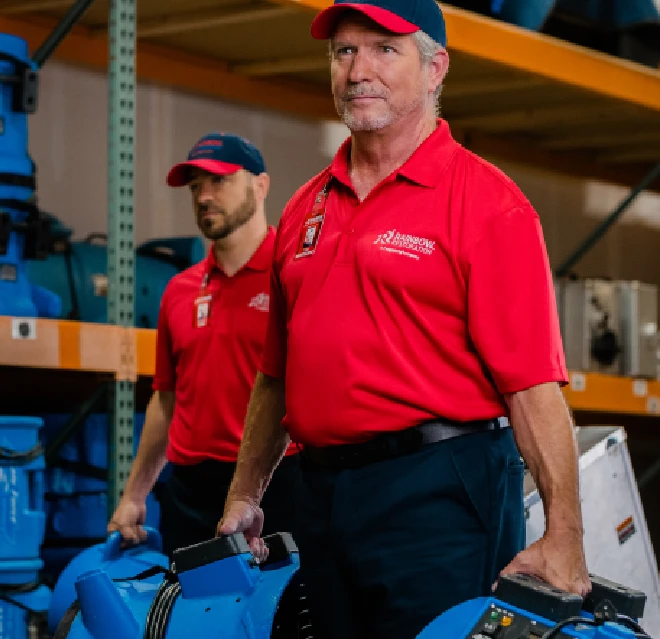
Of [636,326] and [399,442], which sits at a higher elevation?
[399,442]

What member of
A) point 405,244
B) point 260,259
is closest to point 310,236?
point 405,244

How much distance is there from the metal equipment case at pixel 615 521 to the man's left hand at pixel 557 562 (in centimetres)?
139

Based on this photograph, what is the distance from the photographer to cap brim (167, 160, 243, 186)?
388 centimetres

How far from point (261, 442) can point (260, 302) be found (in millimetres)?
1238

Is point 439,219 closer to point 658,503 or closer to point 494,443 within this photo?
point 494,443

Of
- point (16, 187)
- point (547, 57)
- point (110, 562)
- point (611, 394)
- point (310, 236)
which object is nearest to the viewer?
point (310, 236)

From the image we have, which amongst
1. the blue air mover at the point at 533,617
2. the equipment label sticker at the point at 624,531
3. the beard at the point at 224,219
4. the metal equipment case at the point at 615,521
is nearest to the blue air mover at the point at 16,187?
the beard at the point at 224,219

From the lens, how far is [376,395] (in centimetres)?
213

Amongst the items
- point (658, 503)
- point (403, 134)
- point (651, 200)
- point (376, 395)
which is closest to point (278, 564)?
point (376, 395)

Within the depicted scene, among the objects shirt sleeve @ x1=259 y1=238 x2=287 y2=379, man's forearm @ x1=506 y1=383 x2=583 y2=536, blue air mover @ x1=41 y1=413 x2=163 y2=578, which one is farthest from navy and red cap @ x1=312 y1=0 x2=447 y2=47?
blue air mover @ x1=41 y1=413 x2=163 y2=578

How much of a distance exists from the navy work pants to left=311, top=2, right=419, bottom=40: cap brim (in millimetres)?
655

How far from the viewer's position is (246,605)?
80.4 inches

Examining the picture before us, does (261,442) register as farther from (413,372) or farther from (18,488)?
(18,488)

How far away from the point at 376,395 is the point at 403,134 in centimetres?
45
